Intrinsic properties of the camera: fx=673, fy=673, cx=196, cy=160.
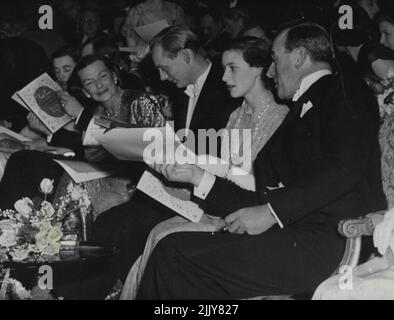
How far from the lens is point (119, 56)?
5.29 metres

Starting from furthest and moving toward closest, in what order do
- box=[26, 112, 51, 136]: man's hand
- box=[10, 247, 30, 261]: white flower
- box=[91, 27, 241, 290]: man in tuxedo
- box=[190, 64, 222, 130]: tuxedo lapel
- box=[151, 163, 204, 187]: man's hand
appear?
box=[26, 112, 51, 136]: man's hand < box=[190, 64, 222, 130]: tuxedo lapel < box=[91, 27, 241, 290]: man in tuxedo < box=[10, 247, 30, 261]: white flower < box=[151, 163, 204, 187]: man's hand

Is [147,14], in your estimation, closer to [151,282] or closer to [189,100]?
[189,100]

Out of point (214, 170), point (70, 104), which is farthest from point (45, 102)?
point (214, 170)

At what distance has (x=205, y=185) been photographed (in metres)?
2.96

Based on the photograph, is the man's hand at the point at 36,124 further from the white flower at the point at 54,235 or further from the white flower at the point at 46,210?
the white flower at the point at 54,235

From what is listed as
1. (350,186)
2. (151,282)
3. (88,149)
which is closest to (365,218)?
(350,186)

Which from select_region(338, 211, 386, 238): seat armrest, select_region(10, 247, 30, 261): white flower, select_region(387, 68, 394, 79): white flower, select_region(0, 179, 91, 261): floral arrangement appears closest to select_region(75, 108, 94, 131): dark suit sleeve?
select_region(0, 179, 91, 261): floral arrangement

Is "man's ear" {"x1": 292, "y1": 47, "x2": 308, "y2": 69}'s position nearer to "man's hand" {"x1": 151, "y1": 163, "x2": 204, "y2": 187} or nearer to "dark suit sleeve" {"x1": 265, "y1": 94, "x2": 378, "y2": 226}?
"dark suit sleeve" {"x1": 265, "y1": 94, "x2": 378, "y2": 226}

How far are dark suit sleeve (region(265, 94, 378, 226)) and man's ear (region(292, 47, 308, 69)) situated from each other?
0.32m

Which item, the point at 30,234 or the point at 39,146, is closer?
the point at 30,234

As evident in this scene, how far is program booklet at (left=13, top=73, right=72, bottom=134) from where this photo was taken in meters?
4.80

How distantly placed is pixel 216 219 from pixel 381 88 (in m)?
1.11

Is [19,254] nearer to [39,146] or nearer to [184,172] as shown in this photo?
[184,172]

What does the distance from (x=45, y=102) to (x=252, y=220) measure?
2593 millimetres
